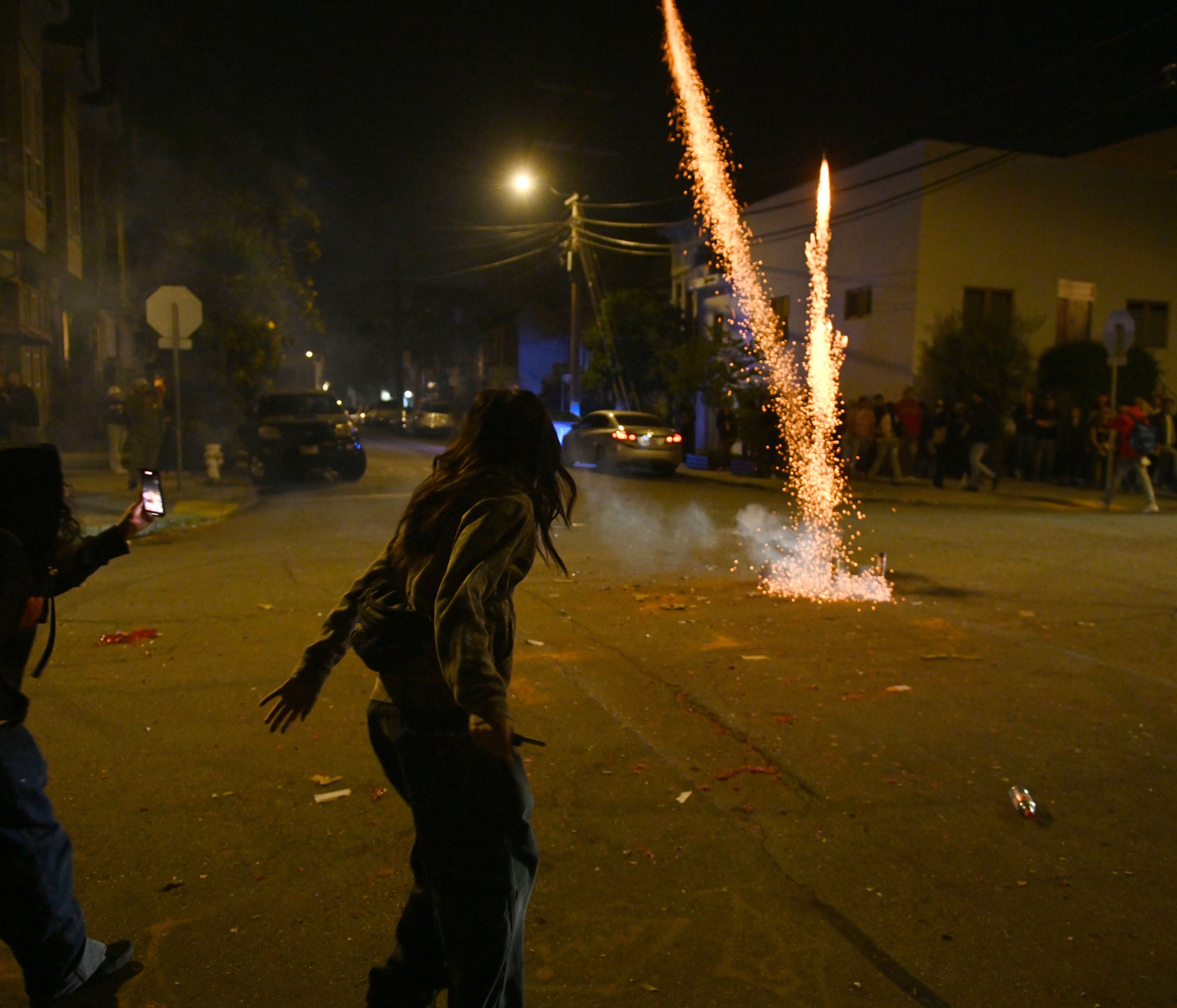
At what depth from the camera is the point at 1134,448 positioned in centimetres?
1556

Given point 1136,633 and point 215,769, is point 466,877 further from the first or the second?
point 1136,633

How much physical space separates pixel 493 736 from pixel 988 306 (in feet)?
78.2

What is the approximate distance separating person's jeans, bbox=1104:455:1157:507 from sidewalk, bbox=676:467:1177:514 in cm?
31

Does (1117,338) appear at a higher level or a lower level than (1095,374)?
higher

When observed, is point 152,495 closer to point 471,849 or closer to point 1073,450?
point 471,849

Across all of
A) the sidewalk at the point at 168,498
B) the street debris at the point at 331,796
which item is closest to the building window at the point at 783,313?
the sidewalk at the point at 168,498

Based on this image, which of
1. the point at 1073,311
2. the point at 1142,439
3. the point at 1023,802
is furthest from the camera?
the point at 1073,311

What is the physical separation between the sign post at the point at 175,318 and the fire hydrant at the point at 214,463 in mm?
1691

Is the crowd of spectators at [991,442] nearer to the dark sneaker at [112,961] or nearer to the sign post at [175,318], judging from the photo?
the sign post at [175,318]

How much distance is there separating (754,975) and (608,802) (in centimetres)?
134

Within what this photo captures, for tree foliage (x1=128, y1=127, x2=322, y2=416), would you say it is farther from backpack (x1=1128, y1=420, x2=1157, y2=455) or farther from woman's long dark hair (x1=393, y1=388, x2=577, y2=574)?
woman's long dark hair (x1=393, y1=388, x2=577, y2=574)

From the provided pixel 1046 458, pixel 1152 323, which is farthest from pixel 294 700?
pixel 1152 323

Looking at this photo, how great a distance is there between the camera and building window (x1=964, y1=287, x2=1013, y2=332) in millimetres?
23188

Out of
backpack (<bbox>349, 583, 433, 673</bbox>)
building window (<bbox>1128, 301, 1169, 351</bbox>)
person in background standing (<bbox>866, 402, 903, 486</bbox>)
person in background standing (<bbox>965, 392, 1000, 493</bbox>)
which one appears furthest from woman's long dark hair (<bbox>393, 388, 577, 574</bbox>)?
building window (<bbox>1128, 301, 1169, 351</bbox>)
